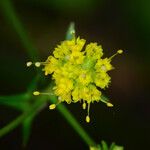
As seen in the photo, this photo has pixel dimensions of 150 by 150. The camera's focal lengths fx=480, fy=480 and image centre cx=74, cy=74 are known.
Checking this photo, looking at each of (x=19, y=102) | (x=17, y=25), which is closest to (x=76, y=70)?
(x=19, y=102)

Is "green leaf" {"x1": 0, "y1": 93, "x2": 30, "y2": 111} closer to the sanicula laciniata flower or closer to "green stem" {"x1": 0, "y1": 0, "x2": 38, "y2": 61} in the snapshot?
"green stem" {"x1": 0, "y1": 0, "x2": 38, "y2": 61}

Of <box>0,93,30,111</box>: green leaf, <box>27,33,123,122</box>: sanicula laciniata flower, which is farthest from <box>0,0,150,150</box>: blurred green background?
Result: <box>27,33,123,122</box>: sanicula laciniata flower

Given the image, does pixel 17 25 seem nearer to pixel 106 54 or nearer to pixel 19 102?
pixel 19 102

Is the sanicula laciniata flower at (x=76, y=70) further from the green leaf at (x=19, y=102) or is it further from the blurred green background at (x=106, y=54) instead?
the blurred green background at (x=106, y=54)

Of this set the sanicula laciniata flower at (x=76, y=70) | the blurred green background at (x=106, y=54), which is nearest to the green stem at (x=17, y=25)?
the blurred green background at (x=106, y=54)

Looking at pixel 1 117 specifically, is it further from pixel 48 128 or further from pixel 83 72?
pixel 83 72

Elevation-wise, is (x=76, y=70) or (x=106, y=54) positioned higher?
(x=106, y=54)
